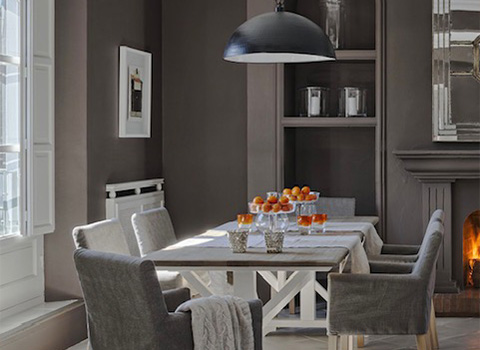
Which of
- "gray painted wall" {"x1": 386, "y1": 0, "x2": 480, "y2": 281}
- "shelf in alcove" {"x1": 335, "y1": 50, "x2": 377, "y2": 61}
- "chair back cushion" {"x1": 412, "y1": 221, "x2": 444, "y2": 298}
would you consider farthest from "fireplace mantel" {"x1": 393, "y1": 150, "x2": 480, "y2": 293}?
"chair back cushion" {"x1": 412, "y1": 221, "x2": 444, "y2": 298}

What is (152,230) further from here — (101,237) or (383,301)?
(383,301)

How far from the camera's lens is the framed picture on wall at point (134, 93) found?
656cm

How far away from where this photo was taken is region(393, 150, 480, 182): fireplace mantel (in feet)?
22.0

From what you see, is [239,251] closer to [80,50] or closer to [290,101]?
[80,50]

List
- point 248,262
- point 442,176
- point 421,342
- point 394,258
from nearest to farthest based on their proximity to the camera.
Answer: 1. point 248,262
2. point 421,342
3. point 394,258
4. point 442,176

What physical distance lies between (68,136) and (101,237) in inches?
53.5

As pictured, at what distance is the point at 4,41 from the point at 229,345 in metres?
2.49

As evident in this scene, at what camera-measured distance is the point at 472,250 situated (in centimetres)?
725

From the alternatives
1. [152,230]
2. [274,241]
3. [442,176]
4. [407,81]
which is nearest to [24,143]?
[152,230]

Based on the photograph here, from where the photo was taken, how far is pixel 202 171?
7625 mm

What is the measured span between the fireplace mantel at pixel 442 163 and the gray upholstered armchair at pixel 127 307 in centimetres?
353

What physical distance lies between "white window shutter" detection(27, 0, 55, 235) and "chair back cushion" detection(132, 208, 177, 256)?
1.95 ft

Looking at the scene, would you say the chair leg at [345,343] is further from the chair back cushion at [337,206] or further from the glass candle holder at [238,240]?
the chair back cushion at [337,206]

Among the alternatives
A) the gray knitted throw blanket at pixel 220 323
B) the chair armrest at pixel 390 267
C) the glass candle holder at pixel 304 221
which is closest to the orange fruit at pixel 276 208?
the glass candle holder at pixel 304 221
